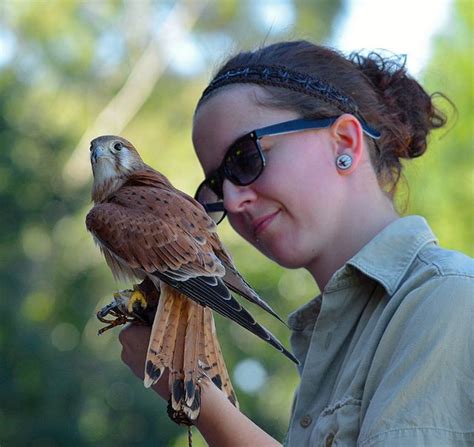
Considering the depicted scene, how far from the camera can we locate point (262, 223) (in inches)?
102

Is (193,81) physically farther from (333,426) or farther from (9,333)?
(333,426)

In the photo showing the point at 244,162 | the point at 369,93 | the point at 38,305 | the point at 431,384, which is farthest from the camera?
the point at 38,305

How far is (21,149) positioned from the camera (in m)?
7.62

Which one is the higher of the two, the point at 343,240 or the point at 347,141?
the point at 347,141

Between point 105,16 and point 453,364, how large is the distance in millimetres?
15281

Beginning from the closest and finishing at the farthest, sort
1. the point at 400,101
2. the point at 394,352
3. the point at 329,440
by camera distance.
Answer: the point at 394,352 < the point at 329,440 < the point at 400,101

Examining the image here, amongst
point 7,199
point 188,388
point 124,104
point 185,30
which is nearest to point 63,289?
point 7,199

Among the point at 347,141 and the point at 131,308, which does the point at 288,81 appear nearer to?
the point at 347,141

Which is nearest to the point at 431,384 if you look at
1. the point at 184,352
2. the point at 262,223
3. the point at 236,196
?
the point at 184,352

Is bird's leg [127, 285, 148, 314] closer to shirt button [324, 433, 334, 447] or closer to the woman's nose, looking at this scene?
the woman's nose

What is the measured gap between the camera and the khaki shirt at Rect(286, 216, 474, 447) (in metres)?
1.94

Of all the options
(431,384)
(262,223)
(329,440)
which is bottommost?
(329,440)

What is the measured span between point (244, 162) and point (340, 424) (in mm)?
798

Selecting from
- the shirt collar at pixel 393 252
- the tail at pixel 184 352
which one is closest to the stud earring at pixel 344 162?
the shirt collar at pixel 393 252
